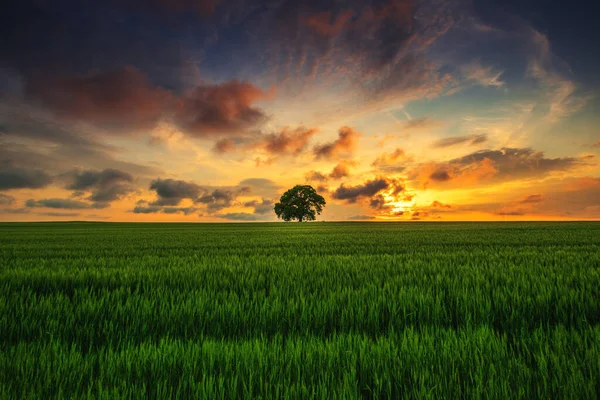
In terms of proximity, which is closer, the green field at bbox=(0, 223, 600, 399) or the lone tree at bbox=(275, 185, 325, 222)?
the green field at bbox=(0, 223, 600, 399)

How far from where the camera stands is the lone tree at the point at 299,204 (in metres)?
81.6

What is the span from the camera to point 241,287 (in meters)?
5.49

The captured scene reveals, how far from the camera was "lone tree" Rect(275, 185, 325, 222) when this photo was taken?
81.6 metres

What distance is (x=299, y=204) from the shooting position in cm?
8225

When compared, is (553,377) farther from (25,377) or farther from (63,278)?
(63,278)

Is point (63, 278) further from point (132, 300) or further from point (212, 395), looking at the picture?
point (212, 395)

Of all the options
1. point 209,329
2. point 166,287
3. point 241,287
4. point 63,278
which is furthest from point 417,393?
point 63,278

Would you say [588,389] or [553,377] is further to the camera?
[553,377]

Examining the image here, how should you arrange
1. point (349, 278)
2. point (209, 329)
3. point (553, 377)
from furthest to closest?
point (349, 278) → point (209, 329) → point (553, 377)

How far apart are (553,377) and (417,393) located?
116cm

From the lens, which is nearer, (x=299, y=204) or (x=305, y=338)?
(x=305, y=338)

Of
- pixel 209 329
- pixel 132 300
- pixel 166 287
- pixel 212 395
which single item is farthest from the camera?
pixel 166 287

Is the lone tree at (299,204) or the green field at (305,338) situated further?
the lone tree at (299,204)

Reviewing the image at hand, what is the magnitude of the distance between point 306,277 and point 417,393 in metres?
4.32
